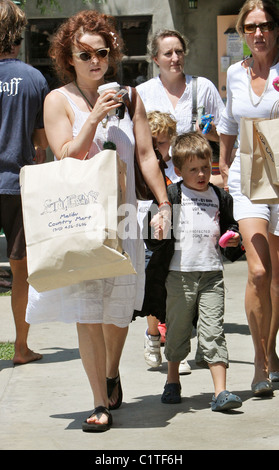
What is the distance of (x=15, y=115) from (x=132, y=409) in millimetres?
2092

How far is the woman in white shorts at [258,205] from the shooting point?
5.26m

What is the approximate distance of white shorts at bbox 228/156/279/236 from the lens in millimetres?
5324

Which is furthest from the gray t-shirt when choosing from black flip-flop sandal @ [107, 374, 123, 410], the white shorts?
black flip-flop sandal @ [107, 374, 123, 410]

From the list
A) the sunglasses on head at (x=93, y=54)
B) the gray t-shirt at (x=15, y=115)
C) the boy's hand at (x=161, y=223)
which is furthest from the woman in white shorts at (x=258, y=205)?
the gray t-shirt at (x=15, y=115)

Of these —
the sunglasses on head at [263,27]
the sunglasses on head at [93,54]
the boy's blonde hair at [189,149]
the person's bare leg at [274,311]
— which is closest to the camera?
the sunglasses on head at [93,54]

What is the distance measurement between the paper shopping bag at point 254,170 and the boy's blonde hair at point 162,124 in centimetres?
101

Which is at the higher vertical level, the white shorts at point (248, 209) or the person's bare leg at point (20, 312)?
the white shorts at point (248, 209)

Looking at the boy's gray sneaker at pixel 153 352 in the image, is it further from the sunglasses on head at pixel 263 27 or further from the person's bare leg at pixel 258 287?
the sunglasses on head at pixel 263 27

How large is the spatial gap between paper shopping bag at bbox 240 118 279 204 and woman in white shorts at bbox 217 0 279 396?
0.31 metres

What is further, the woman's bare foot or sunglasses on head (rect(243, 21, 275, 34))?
the woman's bare foot

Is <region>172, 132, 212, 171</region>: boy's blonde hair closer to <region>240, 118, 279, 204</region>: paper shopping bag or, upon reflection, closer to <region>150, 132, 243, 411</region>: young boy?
<region>150, 132, 243, 411</region>: young boy

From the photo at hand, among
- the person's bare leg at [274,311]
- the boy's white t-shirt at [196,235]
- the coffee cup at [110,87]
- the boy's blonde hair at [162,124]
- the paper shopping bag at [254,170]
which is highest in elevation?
the coffee cup at [110,87]

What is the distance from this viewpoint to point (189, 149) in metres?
5.11
